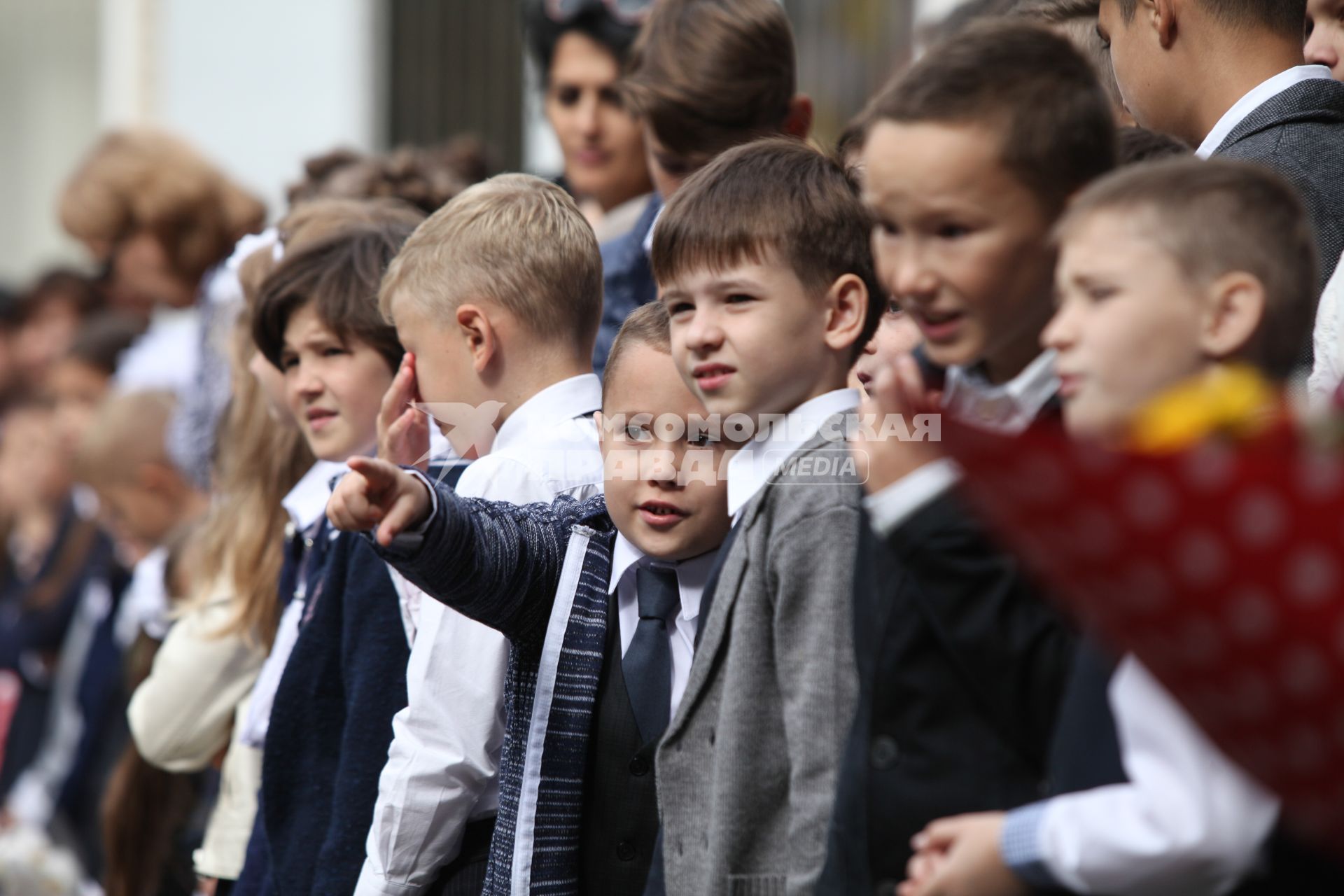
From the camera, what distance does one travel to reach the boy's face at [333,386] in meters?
3.42

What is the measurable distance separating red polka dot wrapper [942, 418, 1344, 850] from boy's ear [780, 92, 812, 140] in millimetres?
2580

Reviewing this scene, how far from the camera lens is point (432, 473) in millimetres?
3131

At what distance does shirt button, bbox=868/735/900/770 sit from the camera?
196 centimetres

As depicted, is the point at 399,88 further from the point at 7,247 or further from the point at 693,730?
the point at 693,730

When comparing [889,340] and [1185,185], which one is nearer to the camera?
[1185,185]

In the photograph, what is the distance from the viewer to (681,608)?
2598 millimetres

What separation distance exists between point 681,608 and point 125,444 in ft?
11.5

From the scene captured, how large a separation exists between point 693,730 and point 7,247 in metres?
12.1

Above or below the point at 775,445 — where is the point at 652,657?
below

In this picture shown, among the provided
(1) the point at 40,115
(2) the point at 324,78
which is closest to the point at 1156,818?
(2) the point at 324,78

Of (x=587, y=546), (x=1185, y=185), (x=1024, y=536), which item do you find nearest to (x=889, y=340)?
(x=587, y=546)

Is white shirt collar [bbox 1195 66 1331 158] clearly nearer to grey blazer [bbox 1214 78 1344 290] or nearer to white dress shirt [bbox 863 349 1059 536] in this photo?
grey blazer [bbox 1214 78 1344 290]

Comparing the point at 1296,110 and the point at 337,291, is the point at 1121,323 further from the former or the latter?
the point at 337,291

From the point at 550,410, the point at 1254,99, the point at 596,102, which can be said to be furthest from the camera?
the point at 596,102
